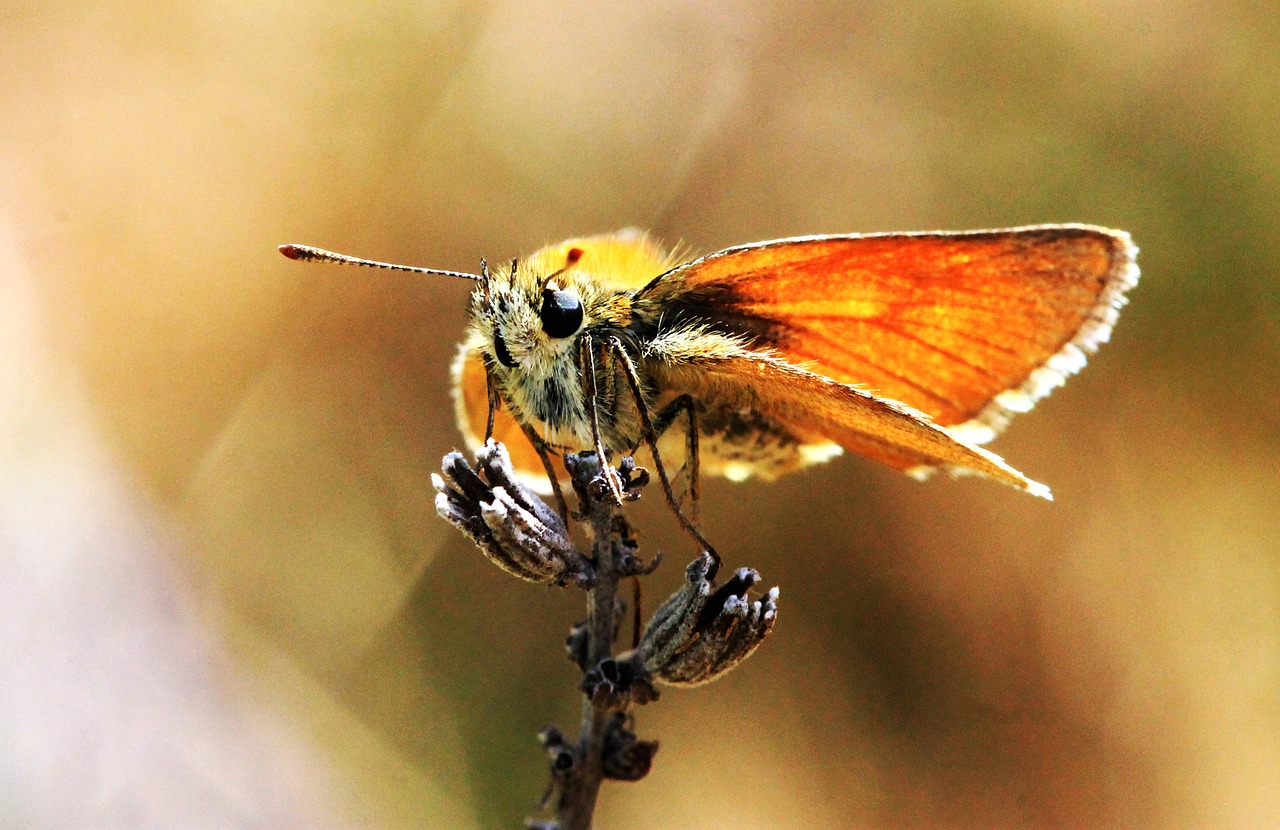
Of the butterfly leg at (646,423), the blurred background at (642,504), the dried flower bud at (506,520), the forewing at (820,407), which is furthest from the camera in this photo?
the blurred background at (642,504)

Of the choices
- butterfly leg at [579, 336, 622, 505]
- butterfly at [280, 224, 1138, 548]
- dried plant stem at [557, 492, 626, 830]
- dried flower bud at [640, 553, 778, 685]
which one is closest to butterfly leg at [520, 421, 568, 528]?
butterfly at [280, 224, 1138, 548]

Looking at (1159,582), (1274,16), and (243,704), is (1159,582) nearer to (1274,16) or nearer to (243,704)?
(1274,16)

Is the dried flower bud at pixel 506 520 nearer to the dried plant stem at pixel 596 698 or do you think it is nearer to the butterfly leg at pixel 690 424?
the dried plant stem at pixel 596 698

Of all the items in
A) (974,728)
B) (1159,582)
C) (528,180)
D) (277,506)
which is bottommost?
(277,506)

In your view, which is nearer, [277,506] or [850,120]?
[277,506]

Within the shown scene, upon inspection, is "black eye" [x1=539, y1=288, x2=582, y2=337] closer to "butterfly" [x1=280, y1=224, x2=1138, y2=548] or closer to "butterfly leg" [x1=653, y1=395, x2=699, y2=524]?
"butterfly" [x1=280, y1=224, x2=1138, y2=548]

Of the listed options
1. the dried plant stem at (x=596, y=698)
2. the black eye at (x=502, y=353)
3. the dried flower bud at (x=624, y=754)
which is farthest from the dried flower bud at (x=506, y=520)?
the black eye at (x=502, y=353)

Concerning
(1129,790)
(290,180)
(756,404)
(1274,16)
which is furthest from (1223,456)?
(290,180)
